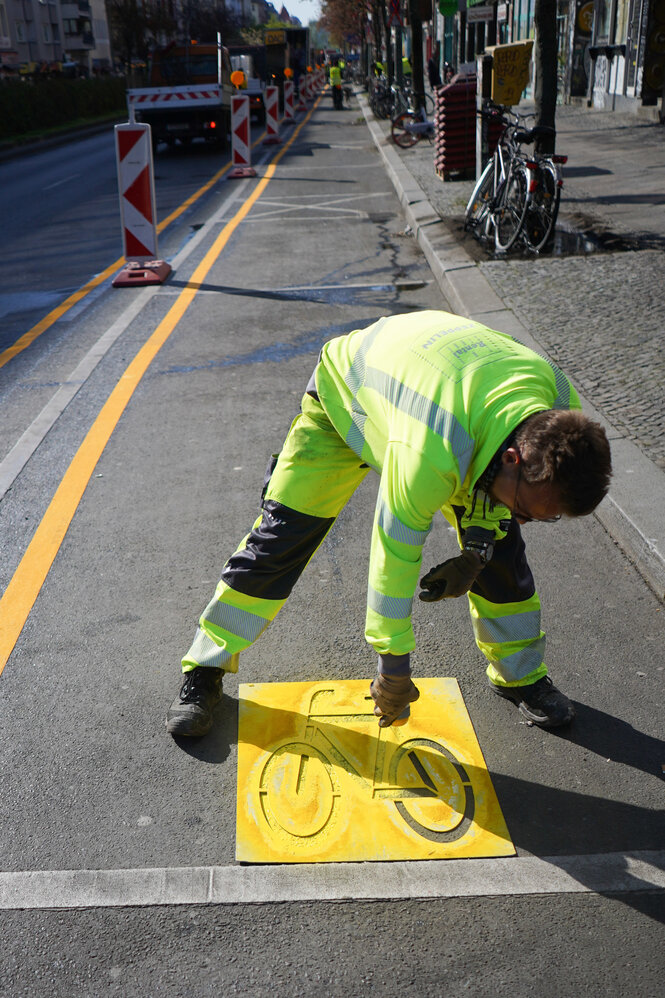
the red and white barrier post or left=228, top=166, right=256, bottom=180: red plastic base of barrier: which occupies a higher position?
the red and white barrier post

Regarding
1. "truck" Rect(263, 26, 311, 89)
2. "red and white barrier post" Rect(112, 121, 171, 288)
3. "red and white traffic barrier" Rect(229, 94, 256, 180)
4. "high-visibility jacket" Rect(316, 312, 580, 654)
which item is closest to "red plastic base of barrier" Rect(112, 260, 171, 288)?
"red and white barrier post" Rect(112, 121, 171, 288)

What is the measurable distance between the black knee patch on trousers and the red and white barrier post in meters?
7.14

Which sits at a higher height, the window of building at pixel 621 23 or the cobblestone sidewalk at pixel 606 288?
the window of building at pixel 621 23

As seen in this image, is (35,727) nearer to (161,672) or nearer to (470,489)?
(161,672)

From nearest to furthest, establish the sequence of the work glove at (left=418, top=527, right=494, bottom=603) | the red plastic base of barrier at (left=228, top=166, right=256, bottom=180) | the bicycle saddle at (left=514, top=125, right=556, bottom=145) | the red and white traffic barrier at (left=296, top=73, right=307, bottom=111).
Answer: the work glove at (left=418, top=527, right=494, bottom=603), the bicycle saddle at (left=514, top=125, right=556, bottom=145), the red plastic base of barrier at (left=228, top=166, right=256, bottom=180), the red and white traffic barrier at (left=296, top=73, right=307, bottom=111)

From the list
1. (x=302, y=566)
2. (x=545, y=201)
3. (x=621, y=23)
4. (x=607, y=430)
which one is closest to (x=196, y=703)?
(x=302, y=566)

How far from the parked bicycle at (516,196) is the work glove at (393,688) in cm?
736

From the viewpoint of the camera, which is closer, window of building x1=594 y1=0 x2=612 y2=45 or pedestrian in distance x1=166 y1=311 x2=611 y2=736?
pedestrian in distance x1=166 y1=311 x2=611 y2=736

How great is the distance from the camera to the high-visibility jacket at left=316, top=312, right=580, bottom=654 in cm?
217

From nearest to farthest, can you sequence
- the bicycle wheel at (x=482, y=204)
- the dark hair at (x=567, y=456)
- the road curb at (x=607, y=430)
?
1. the dark hair at (x=567, y=456)
2. the road curb at (x=607, y=430)
3. the bicycle wheel at (x=482, y=204)

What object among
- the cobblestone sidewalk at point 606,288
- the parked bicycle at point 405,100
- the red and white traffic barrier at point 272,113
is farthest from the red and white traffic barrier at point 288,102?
the cobblestone sidewalk at point 606,288

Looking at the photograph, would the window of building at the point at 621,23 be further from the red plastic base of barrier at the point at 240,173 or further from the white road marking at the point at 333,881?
the white road marking at the point at 333,881

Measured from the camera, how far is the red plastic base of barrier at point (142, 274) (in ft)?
31.3

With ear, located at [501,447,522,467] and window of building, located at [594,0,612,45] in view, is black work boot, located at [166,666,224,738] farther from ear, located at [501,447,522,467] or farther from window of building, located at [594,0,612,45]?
window of building, located at [594,0,612,45]
